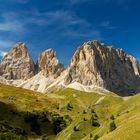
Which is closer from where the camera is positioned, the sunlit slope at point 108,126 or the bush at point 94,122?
the sunlit slope at point 108,126

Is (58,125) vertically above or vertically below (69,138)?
above

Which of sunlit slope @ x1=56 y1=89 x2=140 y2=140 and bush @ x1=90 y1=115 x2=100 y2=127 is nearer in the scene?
sunlit slope @ x1=56 y1=89 x2=140 y2=140

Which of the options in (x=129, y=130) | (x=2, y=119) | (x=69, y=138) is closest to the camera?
(x=129, y=130)

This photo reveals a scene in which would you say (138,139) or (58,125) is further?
(58,125)

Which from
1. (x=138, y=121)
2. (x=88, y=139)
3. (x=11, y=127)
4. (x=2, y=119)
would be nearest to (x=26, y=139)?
(x=11, y=127)

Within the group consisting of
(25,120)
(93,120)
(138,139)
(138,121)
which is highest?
(25,120)

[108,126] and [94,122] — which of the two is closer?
[108,126]

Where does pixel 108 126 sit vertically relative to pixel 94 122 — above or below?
below

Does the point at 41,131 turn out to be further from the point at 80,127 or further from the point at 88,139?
the point at 88,139

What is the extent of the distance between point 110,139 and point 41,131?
395ft

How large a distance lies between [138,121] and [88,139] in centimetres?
2918

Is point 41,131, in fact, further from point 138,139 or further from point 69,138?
point 138,139

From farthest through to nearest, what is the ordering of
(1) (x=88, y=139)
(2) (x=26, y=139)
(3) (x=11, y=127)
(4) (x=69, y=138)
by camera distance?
(3) (x=11, y=127) → (2) (x=26, y=139) → (4) (x=69, y=138) → (1) (x=88, y=139)

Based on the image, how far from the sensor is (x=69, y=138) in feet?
406
